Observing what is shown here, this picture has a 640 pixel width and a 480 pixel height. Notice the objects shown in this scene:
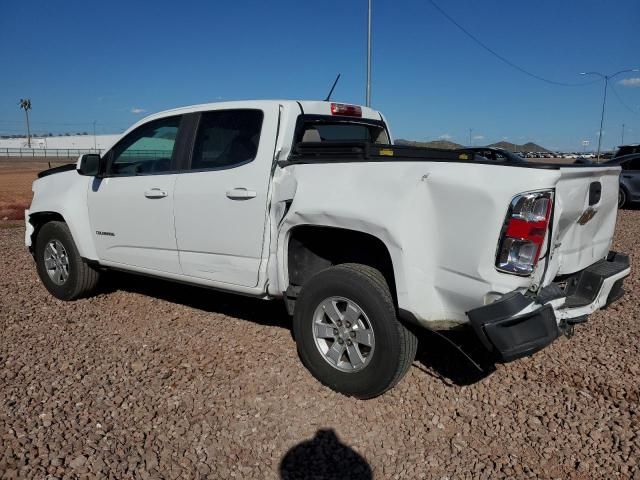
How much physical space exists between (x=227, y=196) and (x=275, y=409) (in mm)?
1536

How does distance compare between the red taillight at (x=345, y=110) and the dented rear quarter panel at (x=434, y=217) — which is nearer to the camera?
the dented rear quarter panel at (x=434, y=217)

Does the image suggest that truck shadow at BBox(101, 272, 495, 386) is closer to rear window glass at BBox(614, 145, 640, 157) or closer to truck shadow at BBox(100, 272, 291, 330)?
truck shadow at BBox(100, 272, 291, 330)

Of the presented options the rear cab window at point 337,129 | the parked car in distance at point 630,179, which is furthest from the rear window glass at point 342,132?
the parked car in distance at point 630,179

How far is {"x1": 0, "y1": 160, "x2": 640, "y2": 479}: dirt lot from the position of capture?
113 inches

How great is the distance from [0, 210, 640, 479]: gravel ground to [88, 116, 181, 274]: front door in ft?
2.21

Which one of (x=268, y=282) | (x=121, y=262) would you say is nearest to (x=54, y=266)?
(x=121, y=262)

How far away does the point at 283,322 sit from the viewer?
495 cm

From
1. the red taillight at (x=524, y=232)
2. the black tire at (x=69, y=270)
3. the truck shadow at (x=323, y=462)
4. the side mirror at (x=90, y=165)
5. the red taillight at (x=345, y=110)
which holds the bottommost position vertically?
the truck shadow at (x=323, y=462)

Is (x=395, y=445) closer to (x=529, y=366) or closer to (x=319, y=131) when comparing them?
(x=529, y=366)

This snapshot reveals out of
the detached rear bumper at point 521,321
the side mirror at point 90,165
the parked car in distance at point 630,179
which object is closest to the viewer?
the detached rear bumper at point 521,321

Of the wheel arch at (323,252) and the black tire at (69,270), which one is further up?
the wheel arch at (323,252)

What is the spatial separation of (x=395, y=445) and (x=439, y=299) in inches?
33.9

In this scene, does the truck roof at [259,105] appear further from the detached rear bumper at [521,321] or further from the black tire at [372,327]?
the detached rear bumper at [521,321]

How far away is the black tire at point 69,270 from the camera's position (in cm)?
537
